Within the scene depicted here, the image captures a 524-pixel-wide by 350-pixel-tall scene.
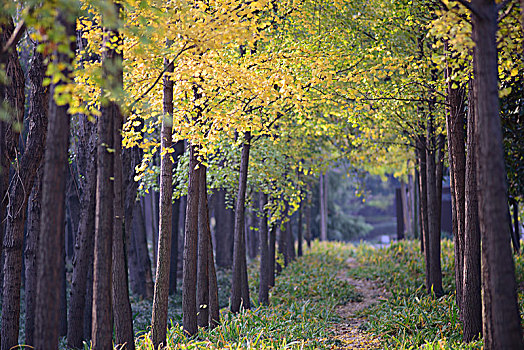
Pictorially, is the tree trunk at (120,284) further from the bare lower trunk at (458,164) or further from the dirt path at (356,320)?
the bare lower trunk at (458,164)

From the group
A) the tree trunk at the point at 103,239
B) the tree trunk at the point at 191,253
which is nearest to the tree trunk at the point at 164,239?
the tree trunk at the point at 191,253

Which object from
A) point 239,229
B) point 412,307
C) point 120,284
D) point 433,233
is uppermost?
point 239,229

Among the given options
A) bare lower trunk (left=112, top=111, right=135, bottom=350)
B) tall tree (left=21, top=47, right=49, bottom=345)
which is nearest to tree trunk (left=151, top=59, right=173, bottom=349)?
bare lower trunk (left=112, top=111, right=135, bottom=350)

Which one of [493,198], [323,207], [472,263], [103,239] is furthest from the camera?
[323,207]

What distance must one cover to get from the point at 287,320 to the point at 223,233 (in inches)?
384

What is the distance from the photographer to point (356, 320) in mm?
10188

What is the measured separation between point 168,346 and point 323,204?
19.4m

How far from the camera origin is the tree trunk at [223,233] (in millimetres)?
19078

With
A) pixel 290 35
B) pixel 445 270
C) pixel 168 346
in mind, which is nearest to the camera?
pixel 168 346

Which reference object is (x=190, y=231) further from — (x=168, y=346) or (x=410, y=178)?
(x=410, y=178)

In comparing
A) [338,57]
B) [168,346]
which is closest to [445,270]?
[338,57]

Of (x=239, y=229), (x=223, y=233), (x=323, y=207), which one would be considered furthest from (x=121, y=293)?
(x=323, y=207)

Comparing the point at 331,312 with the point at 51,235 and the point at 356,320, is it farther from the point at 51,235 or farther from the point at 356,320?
the point at 51,235

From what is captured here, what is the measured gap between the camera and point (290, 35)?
934 centimetres
